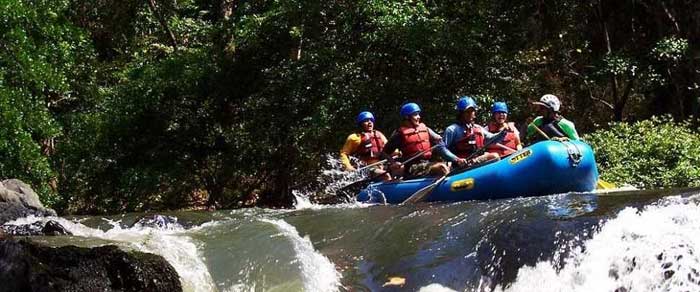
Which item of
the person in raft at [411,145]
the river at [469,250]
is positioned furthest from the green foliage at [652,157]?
the river at [469,250]

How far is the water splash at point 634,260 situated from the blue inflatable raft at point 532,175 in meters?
2.51

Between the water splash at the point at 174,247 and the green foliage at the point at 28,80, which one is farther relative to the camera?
the green foliage at the point at 28,80

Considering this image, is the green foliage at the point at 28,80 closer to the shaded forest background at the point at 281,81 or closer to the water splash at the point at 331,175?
the shaded forest background at the point at 281,81

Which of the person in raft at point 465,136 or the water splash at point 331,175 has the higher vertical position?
the person in raft at point 465,136

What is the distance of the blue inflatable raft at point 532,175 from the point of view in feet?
28.4

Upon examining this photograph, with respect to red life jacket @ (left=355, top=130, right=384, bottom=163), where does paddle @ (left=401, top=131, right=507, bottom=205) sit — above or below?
below

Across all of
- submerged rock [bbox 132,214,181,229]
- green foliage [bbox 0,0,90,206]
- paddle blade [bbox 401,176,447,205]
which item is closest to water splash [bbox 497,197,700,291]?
paddle blade [bbox 401,176,447,205]

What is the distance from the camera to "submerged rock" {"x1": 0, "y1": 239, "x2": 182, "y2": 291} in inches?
226

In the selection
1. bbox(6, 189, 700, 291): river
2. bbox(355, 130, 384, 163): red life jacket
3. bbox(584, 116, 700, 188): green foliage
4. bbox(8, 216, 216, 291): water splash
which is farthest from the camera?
bbox(355, 130, 384, 163): red life jacket

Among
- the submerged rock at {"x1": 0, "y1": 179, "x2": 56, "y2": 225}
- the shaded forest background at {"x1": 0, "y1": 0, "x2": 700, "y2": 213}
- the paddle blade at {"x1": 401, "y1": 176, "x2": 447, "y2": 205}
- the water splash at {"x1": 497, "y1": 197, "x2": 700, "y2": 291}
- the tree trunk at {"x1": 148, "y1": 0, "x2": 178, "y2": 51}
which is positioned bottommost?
the water splash at {"x1": 497, "y1": 197, "x2": 700, "y2": 291}

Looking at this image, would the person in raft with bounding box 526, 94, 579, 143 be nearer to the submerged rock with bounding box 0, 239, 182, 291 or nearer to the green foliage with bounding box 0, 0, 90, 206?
the submerged rock with bounding box 0, 239, 182, 291

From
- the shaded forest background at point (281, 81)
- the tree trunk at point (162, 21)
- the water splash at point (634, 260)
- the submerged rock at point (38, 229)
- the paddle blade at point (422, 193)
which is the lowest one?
the water splash at point (634, 260)

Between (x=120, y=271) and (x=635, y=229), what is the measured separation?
3675 millimetres

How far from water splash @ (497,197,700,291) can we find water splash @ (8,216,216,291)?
2286 mm
